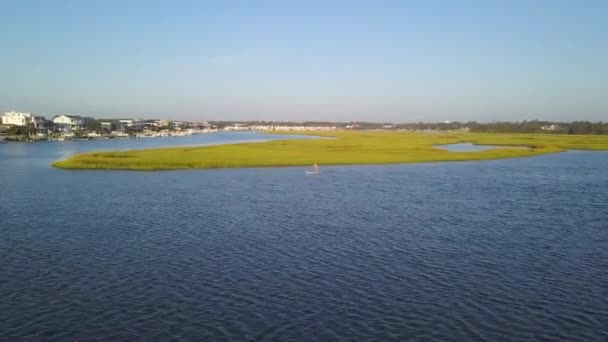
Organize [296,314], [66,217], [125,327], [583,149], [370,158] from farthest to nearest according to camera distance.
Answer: [583,149] → [370,158] → [66,217] → [296,314] → [125,327]

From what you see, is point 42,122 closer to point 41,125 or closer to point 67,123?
point 41,125

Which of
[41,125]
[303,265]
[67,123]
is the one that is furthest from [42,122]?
[303,265]

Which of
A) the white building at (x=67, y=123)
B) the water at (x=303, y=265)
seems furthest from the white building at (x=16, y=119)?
the water at (x=303, y=265)

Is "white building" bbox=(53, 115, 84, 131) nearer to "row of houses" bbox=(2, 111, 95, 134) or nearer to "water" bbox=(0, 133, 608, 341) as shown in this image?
"row of houses" bbox=(2, 111, 95, 134)

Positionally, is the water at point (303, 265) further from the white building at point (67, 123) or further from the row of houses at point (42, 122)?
the white building at point (67, 123)

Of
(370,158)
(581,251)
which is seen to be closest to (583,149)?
(370,158)

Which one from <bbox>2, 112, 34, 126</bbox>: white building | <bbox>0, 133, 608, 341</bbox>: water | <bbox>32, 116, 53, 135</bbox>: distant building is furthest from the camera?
<bbox>2, 112, 34, 126</bbox>: white building

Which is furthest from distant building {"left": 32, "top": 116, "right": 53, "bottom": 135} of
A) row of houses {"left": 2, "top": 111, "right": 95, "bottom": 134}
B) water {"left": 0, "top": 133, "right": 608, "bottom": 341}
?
water {"left": 0, "top": 133, "right": 608, "bottom": 341}

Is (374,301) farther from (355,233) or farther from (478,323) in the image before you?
(355,233)

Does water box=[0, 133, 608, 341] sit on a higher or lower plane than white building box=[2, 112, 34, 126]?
lower

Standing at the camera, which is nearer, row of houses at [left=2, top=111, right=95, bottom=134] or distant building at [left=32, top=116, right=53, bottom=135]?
distant building at [left=32, top=116, right=53, bottom=135]
